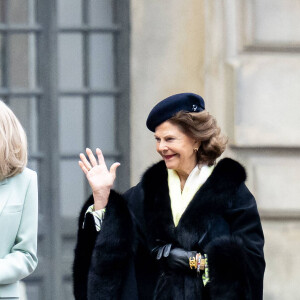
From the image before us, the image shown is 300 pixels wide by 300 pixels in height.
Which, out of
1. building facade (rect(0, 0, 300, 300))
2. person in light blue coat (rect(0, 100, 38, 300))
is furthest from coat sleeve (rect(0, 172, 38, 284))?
building facade (rect(0, 0, 300, 300))

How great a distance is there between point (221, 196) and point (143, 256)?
0.46 meters

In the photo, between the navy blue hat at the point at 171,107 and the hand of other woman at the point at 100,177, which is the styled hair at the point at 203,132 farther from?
the hand of other woman at the point at 100,177

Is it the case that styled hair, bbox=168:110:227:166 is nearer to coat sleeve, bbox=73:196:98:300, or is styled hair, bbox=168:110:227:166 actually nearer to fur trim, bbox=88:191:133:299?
fur trim, bbox=88:191:133:299

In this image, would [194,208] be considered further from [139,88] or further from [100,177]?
[139,88]

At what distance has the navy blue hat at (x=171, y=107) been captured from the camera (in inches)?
193

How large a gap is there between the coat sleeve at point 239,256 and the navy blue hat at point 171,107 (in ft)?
1.43

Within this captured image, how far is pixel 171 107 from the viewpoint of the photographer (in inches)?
194

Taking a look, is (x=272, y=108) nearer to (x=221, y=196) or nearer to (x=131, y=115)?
(x=131, y=115)

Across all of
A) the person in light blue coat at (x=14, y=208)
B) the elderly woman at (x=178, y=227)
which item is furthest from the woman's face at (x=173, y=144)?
the person in light blue coat at (x=14, y=208)

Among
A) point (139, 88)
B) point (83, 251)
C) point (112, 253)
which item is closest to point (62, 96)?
point (139, 88)

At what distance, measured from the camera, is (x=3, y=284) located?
4.70 metres

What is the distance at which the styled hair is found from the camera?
16.1ft

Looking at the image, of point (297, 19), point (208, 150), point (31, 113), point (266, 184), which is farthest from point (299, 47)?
point (208, 150)

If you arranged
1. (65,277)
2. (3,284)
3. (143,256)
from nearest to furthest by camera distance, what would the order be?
(3,284) → (143,256) → (65,277)
